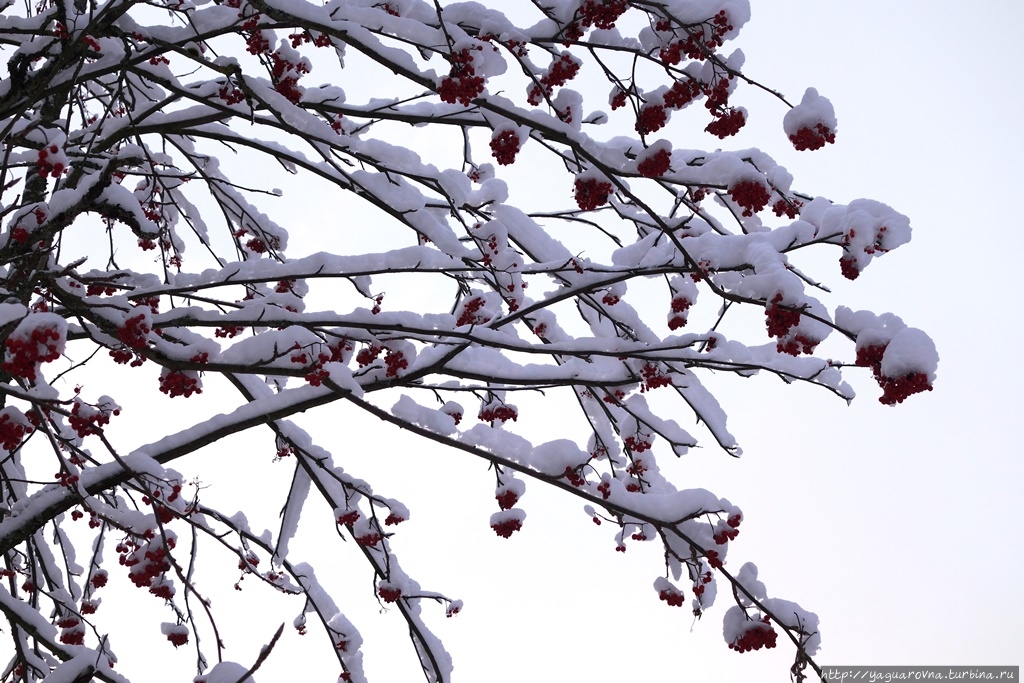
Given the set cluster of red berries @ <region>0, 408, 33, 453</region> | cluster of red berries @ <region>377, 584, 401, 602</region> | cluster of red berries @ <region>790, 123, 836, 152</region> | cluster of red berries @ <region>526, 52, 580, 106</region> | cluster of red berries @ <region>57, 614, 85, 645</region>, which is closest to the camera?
cluster of red berries @ <region>790, 123, 836, 152</region>

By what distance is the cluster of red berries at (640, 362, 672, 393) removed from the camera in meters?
3.06

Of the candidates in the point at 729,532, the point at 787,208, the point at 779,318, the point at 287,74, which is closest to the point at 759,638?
the point at 729,532

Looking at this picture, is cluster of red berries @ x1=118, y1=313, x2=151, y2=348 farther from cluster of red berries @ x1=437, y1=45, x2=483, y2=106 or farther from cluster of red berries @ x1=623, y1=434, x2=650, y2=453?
cluster of red berries @ x1=623, y1=434, x2=650, y2=453

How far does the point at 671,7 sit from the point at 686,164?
24.0 inches

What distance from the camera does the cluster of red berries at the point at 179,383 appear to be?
9.46 feet

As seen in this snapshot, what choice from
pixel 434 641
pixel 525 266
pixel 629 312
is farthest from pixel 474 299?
pixel 434 641

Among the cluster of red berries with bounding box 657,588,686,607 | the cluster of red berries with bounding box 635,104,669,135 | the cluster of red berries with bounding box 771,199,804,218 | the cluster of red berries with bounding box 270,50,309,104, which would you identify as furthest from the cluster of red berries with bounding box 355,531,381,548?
the cluster of red berries with bounding box 771,199,804,218

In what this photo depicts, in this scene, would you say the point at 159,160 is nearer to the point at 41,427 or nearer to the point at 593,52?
the point at 41,427

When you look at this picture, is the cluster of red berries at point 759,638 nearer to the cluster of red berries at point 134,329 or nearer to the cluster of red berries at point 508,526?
the cluster of red berries at point 508,526

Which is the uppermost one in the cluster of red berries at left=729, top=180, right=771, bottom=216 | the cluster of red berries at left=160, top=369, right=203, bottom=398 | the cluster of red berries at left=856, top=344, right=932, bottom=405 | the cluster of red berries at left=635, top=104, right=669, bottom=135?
the cluster of red berries at left=635, top=104, right=669, bottom=135

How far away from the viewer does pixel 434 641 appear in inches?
156

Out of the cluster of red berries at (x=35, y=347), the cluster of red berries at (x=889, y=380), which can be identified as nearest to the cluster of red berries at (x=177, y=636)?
the cluster of red berries at (x=35, y=347)

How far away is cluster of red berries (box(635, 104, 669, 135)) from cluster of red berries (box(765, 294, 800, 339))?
2.67 ft

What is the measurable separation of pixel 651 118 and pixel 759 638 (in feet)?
6.46
